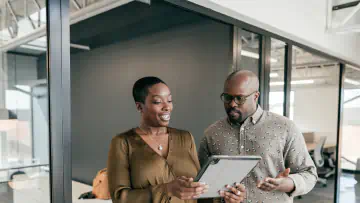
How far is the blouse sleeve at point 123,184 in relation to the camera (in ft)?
3.40

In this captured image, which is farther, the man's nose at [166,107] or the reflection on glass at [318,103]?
the reflection on glass at [318,103]

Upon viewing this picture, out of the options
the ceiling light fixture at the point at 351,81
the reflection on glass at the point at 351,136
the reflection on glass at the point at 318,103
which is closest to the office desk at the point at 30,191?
the reflection on glass at the point at 318,103

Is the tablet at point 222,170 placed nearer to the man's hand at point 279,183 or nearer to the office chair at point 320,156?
the man's hand at point 279,183

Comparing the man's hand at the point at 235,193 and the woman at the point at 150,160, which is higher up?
the woman at the point at 150,160

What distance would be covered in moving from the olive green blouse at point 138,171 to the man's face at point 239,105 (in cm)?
40

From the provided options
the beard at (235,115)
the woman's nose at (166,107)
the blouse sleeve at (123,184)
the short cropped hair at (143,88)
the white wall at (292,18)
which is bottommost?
the blouse sleeve at (123,184)

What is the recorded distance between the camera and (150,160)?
108 cm

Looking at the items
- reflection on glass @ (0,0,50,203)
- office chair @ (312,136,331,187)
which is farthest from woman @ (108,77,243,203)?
office chair @ (312,136,331,187)

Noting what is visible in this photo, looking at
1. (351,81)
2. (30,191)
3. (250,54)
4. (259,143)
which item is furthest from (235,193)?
(351,81)

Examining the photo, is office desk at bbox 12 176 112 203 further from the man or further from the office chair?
the office chair

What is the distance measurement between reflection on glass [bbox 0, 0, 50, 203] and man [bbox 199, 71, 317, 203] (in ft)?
2.62

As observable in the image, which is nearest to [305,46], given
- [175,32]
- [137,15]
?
[175,32]

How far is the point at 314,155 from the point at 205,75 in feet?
11.7

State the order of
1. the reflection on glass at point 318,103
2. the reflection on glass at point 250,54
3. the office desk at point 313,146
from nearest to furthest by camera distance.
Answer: the reflection on glass at point 250,54 → the reflection on glass at point 318,103 → the office desk at point 313,146
